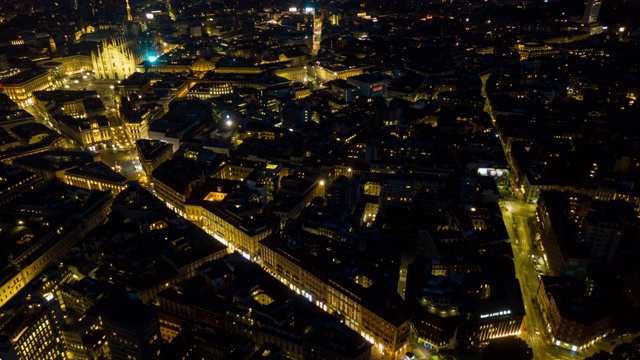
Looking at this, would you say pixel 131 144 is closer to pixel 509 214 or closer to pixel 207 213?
pixel 207 213

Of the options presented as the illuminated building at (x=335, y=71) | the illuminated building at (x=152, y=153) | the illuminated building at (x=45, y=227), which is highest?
the illuminated building at (x=335, y=71)

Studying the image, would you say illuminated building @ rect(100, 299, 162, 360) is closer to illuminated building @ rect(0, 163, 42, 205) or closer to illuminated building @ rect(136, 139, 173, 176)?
illuminated building @ rect(136, 139, 173, 176)

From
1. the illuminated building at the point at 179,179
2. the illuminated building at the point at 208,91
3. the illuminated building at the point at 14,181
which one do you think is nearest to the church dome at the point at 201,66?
the illuminated building at the point at 208,91

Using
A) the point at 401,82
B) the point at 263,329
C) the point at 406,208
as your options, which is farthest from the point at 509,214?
the point at 401,82

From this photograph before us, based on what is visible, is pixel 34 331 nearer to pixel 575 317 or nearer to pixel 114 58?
pixel 575 317

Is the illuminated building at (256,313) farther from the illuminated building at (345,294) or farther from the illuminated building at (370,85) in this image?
the illuminated building at (370,85)
